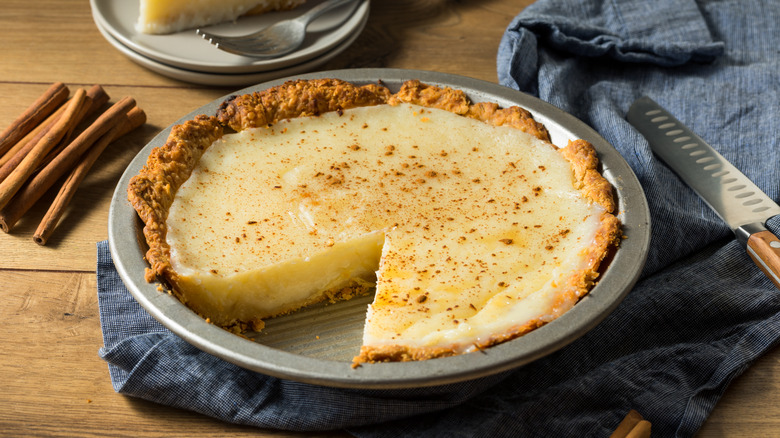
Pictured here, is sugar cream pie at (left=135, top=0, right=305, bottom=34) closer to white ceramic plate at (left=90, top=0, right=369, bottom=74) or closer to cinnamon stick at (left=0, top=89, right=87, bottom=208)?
→ white ceramic plate at (left=90, top=0, right=369, bottom=74)

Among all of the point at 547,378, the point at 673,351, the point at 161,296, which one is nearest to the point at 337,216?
the point at 161,296

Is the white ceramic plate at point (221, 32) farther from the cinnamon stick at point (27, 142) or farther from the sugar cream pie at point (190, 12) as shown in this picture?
the cinnamon stick at point (27, 142)

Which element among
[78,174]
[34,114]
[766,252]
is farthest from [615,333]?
[34,114]

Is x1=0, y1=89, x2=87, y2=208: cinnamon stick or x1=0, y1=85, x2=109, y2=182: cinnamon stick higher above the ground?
x1=0, y1=89, x2=87, y2=208: cinnamon stick

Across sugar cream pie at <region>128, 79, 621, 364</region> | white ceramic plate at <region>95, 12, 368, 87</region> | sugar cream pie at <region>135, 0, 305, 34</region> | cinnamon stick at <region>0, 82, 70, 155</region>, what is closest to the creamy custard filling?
sugar cream pie at <region>128, 79, 621, 364</region>

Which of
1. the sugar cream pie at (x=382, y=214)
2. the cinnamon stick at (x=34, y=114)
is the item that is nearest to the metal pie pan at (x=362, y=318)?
the sugar cream pie at (x=382, y=214)
